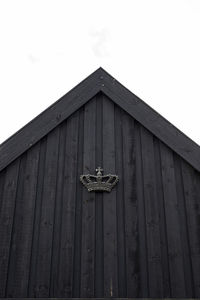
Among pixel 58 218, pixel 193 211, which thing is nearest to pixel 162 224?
pixel 193 211

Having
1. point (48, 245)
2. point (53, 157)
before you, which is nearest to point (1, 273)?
point (48, 245)

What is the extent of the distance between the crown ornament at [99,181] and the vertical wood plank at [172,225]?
0.77 meters

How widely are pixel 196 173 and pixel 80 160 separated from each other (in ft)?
5.80

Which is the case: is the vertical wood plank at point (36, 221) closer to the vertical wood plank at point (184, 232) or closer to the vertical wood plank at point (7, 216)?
the vertical wood plank at point (7, 216)

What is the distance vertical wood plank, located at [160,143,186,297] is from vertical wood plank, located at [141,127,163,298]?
15 cm

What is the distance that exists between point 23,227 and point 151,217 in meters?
1.82

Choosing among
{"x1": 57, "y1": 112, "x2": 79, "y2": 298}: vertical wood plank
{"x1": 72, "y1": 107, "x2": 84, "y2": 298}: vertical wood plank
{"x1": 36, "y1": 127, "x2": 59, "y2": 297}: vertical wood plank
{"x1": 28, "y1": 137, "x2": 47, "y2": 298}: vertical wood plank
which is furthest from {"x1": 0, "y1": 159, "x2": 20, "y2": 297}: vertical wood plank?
{"x1": 72, "y1": 107, "x2": 84, "y2": 298}: vertical wood plank

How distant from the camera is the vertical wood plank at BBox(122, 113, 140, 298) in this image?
14.0 ft

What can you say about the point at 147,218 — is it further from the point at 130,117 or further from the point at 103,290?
the point at 130,117

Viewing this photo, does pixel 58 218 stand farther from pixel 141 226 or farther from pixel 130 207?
pixel 141 226

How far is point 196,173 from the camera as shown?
484 cm

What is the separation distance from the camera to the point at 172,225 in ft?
14.9

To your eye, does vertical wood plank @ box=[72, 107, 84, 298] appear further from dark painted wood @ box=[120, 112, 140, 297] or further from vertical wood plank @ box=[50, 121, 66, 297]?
dark painted wood @ box=[120, 112, 140, 297]

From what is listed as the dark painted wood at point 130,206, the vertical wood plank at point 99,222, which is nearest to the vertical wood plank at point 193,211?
the dark painted wood at point 130,206
